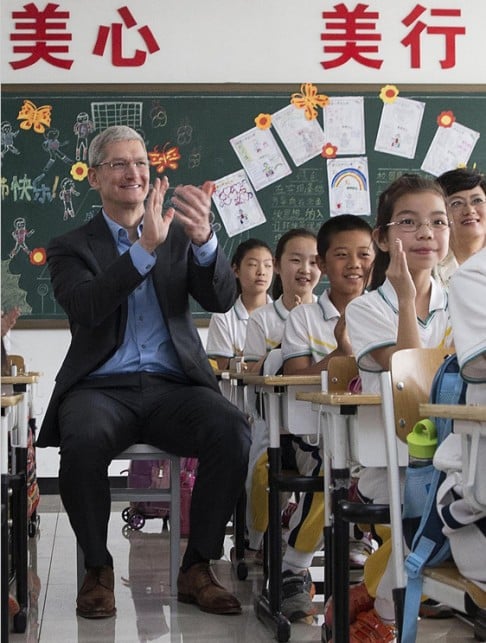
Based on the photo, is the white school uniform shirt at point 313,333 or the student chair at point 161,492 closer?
the student chair at point 161,492

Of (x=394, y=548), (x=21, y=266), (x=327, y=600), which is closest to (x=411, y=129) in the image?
(x=21, y=266)

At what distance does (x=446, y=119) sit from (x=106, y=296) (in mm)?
3519

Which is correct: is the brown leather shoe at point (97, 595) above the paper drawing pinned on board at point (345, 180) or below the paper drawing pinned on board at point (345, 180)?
below

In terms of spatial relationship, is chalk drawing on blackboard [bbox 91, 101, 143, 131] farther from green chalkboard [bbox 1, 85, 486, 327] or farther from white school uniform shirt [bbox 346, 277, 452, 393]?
white school uniform shirt [bbox 346, 277, 452, 393]

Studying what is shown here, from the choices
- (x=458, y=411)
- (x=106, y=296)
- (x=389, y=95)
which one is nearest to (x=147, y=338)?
(x=106, y=296)

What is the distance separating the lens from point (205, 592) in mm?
3072

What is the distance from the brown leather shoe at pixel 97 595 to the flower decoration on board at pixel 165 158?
11.0ft

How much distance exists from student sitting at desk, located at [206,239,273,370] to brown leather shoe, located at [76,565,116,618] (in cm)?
231

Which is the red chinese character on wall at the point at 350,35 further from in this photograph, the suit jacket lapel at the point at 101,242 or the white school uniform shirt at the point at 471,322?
the white school uniform shirt at the point at 471,322

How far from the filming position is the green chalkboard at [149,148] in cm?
595

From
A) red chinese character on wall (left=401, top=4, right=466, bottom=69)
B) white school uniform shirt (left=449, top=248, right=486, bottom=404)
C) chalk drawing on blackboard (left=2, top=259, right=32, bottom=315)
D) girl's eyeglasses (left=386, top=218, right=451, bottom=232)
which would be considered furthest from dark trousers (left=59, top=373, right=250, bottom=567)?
red chinese character on wall (left=401, top=4, right=466, bottom=69)

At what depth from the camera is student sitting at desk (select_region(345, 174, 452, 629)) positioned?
2559mm

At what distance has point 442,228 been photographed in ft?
8.90

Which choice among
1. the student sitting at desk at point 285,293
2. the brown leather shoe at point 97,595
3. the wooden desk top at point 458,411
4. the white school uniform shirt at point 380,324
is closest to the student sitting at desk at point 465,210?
the white school uniform shirt at point 380,324
